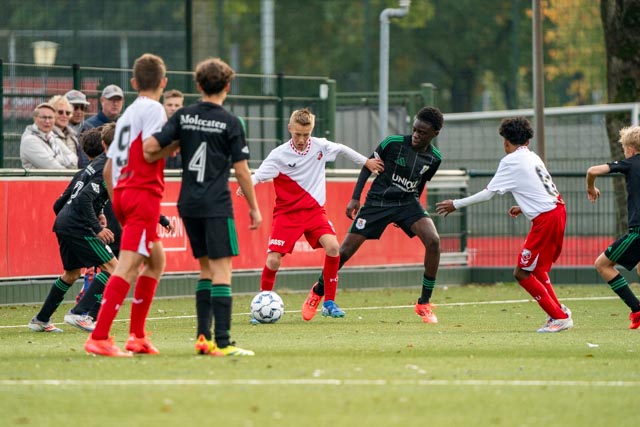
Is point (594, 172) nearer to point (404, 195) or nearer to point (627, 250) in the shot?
point (627, 250)

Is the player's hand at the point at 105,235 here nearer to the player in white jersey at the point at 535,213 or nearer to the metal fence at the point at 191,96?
the player in white jersey at the point at 535,213

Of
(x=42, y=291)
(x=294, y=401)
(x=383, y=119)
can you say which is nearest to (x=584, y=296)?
(x=383, y=119)

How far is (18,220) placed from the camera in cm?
1484

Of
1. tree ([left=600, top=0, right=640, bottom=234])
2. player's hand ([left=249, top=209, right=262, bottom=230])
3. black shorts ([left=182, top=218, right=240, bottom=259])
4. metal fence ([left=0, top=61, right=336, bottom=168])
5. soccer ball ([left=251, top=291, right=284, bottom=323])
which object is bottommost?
soccer ball ([left=251, top=291, right=284, bottom=323])


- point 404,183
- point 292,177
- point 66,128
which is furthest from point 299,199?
point 66,128

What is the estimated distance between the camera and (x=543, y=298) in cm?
1159

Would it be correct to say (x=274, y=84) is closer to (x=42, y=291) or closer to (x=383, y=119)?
(x=383, y=119)

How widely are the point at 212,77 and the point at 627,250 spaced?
4.86 meters

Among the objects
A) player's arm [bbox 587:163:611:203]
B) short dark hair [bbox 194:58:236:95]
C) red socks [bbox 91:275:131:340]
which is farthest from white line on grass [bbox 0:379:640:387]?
player's arm [bbox 587:163:611:203]

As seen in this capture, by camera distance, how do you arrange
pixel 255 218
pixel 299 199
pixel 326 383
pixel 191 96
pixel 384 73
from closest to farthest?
pixel 326 383 → pixel 255 218 → pixel 299 199 → pixel 191 96 → pixel 384 73

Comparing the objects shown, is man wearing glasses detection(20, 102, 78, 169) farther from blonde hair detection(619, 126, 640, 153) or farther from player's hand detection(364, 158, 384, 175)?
blonde hair detection(619, 126, 640, 153)

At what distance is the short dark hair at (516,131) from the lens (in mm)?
11766

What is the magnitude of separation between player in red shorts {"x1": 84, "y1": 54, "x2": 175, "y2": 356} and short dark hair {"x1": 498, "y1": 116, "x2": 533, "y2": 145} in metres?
3.80

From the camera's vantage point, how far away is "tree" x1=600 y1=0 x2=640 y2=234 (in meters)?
20.6
